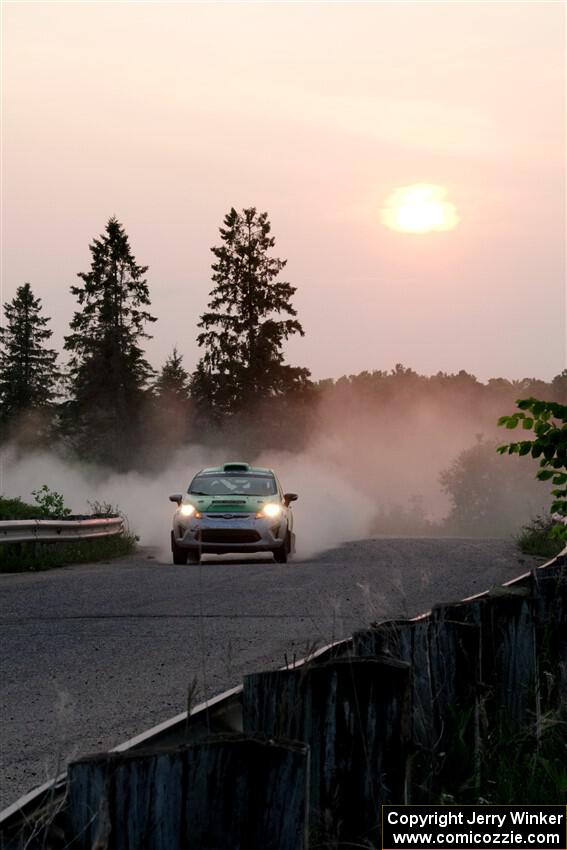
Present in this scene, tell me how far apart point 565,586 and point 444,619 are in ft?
3.76

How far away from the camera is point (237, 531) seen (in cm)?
2138

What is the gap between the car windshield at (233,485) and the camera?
2253 cm

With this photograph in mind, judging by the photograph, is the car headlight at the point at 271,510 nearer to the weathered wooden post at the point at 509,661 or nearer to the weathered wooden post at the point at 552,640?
the weathered wooden post at the point at 552,640

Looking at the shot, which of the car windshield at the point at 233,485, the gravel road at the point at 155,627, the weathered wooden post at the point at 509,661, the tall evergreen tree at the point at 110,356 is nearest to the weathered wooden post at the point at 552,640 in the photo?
the weathered wooden post at the point at 509,661

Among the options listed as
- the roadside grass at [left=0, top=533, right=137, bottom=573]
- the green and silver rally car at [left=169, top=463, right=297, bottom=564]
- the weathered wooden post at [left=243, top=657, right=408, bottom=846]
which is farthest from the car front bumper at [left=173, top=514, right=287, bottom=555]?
the weathered wooden post at [left=243, top=657, right=408, bottom=846]

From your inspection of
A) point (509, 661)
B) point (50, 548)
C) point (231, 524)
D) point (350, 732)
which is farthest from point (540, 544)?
point (350, 732)

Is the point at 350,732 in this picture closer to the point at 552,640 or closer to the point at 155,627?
the point at 552,640

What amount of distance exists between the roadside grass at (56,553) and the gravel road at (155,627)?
2.24ft

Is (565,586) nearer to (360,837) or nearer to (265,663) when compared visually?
(360,837)

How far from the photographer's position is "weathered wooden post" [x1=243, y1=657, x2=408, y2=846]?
3586 millimetres

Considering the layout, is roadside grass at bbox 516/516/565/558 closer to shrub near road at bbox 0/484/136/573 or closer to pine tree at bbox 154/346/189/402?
shrub near road at bbox 0/484/136/573

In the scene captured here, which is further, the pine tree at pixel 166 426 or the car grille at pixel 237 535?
the pine tree at pixel 166 426

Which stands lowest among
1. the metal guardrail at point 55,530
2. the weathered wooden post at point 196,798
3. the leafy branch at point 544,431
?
the metal guardrail at point 55,530

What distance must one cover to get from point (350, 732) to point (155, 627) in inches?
304
